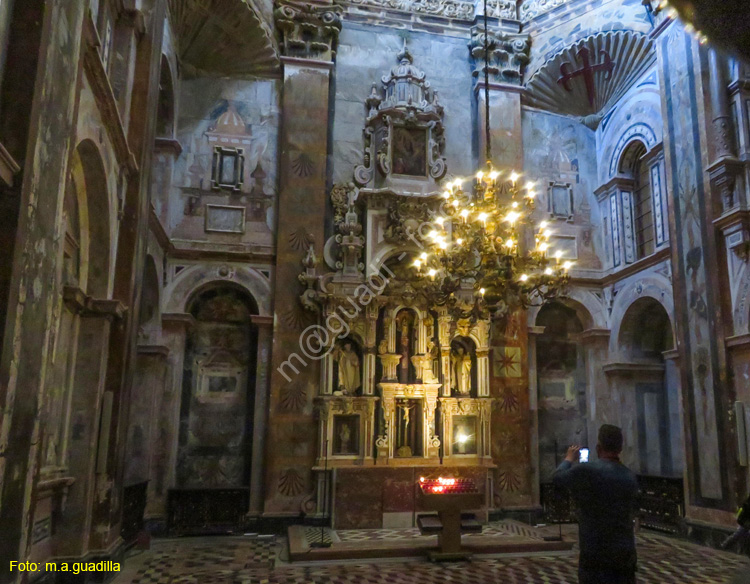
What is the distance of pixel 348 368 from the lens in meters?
11.4

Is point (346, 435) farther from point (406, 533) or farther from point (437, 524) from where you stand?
point (437, 524)

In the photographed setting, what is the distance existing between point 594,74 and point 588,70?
6.0 inches

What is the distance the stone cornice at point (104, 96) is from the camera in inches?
236

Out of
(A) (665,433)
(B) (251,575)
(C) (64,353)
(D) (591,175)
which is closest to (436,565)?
(B) (251,575)

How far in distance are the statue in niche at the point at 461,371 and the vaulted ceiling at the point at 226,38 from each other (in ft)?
21.8

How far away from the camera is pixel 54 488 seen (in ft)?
22.0

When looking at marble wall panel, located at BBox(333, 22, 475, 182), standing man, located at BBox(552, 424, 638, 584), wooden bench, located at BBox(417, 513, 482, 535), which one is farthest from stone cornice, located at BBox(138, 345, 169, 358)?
standing man, located at BBox(552, 424, 638, 584)

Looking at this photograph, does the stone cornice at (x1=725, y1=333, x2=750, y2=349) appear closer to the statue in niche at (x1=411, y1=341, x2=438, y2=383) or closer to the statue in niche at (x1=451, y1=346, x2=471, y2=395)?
the statue in niche at (x1=451, y1=346, x2=471, y2=395)

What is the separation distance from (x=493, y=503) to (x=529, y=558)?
101 inches

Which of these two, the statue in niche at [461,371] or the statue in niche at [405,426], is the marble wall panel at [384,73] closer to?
the statue in niche at [461,371]

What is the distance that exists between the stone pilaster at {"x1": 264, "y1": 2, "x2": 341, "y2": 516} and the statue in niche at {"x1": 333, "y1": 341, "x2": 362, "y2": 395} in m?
0.40

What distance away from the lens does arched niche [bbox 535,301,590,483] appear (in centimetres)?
1263

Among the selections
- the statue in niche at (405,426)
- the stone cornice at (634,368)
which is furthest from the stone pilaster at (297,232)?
the stone cornice at (634,368)

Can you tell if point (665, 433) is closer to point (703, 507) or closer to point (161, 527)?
point (703, 507)
